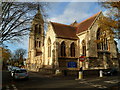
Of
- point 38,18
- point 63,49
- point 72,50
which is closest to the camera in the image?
point 38,18

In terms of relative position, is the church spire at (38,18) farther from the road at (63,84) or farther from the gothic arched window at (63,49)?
the gothic arched window at (63,49)

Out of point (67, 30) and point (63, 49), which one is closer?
point (63, 49)

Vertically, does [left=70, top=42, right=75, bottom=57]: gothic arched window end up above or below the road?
above

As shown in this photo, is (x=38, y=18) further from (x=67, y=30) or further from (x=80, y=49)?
(x=67, y=30)

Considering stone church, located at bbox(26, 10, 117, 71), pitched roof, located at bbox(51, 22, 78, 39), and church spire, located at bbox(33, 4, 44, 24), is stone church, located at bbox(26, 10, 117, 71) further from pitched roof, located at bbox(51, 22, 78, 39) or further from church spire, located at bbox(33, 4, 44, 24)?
church spire, located at bbox(33, 4, 44, 24)

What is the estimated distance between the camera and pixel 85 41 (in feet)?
109

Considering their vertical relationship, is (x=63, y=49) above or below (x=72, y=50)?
above

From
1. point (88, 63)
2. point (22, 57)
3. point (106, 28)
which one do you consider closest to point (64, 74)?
point (88, 63)

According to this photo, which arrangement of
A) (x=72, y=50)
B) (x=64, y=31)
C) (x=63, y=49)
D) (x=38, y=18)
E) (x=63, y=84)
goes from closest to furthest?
(x=63, y=84) < (x=38, y=18) < (x=63, y=49) < (x=72, y=50) < (x=64, y=31)

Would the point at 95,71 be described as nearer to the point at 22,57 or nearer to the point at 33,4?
the point at 33,4

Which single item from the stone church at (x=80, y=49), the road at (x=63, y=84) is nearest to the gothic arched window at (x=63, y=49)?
the stone church at (x=80, y=49)

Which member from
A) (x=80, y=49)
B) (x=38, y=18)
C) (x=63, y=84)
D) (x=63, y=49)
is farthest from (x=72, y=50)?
(x=63, y=84)

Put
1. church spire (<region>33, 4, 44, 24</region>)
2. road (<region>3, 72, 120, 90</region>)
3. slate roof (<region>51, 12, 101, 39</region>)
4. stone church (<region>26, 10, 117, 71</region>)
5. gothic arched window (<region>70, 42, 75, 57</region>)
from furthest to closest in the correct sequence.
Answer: gothic arched window (<region>70, 42, 75, 57</region>) < slate roof (<region>51, 12, 101, 39</region>) < stone church (<region>26, 10, 117, 71</region>) < church spire (<region>33, 4, 44, 24</region>) < road (<region>3, 72, 120, 90</region>)

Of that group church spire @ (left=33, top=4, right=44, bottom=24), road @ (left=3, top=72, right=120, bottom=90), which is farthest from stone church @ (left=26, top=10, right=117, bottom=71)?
church spire @ (left=33, top=4, right=44, bottom=24)
